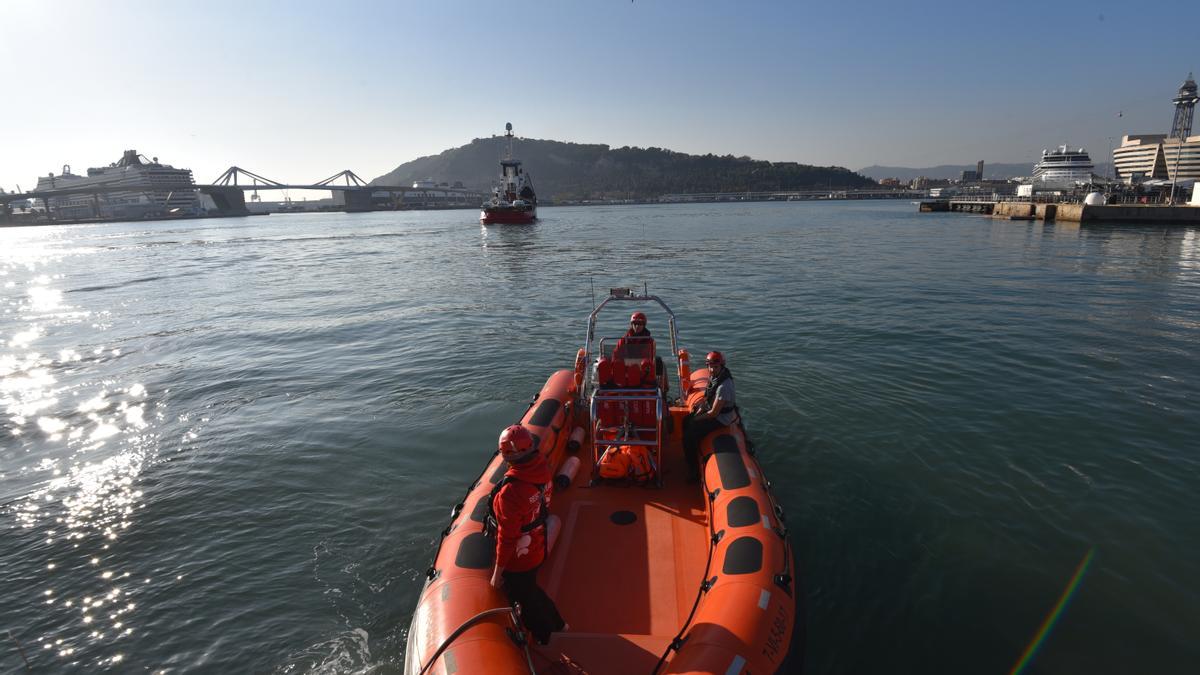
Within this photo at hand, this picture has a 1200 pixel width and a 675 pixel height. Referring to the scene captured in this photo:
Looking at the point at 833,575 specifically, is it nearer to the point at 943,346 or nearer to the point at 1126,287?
the point at 943,346

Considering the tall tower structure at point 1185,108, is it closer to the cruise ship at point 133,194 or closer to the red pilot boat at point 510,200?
the red pilot boat at point 510,200

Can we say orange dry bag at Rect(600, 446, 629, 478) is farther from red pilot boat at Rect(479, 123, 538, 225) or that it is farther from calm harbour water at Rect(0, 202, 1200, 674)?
red pilot boat at Rect(479, 123, 538, 225)

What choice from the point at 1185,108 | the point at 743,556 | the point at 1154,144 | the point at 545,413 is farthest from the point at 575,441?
the point at 1185,108

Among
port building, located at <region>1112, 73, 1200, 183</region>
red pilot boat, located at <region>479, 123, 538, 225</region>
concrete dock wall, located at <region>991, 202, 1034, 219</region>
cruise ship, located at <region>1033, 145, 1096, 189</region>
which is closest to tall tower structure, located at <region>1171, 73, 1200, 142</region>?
port building, located at <region>1112, 73, 1200, 183</region>

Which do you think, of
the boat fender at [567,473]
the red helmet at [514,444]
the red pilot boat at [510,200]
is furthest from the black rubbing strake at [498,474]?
the red pilot boat at [510,200]

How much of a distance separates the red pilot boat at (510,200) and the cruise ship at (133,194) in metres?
88.4

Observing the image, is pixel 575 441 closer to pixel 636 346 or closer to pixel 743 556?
pixel 636 346

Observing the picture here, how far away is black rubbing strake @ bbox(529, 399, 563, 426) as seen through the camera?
712cm

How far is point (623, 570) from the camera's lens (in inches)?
198

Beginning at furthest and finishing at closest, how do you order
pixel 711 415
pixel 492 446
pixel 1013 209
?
pixel 1013 209
pixel 492 446
pixel 711 415

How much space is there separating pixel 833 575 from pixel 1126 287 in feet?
72.2

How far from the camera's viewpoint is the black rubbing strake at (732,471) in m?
5.56

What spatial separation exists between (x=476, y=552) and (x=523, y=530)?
36.6 inches

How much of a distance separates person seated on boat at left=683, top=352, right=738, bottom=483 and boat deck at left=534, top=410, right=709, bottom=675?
0.29 meters
